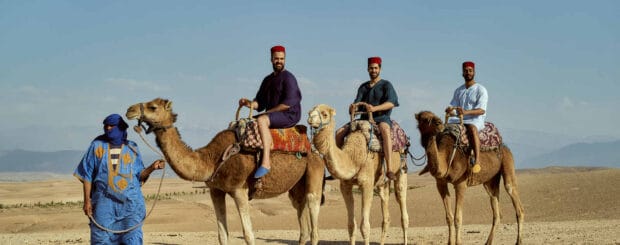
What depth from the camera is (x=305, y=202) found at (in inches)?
412

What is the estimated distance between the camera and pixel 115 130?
7738 millimetres

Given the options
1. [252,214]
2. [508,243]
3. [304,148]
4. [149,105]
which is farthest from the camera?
[252,214]

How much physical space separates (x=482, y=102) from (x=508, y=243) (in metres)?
2.88

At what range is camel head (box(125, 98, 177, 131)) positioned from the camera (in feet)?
26.4

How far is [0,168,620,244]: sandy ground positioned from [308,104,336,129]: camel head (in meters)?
5.01

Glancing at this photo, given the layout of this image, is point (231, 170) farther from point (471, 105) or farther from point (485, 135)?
point (485, 135)

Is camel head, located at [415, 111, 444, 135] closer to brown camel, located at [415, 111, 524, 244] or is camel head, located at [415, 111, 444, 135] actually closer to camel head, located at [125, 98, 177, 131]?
brown camel, located at [415, 111, 524, 244]

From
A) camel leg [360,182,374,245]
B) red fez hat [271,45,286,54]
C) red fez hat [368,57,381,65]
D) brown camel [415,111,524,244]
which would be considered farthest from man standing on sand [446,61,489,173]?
red fez hat [271,45,286,54]

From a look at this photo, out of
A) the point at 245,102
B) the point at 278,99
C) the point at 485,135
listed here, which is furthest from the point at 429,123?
the point at 245,102

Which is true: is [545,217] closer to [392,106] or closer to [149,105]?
[392,106]

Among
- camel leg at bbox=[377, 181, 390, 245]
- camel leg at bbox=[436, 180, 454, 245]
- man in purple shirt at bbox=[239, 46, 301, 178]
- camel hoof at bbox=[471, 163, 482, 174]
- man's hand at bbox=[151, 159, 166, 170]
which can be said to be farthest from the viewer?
camel hoof at bbox=[471, 163, 482, 174]

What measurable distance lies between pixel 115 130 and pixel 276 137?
2655 millimetres

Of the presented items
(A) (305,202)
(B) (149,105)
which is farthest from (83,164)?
(A) (305,202)

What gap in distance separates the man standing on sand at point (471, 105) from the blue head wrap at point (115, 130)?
6.36 metres
